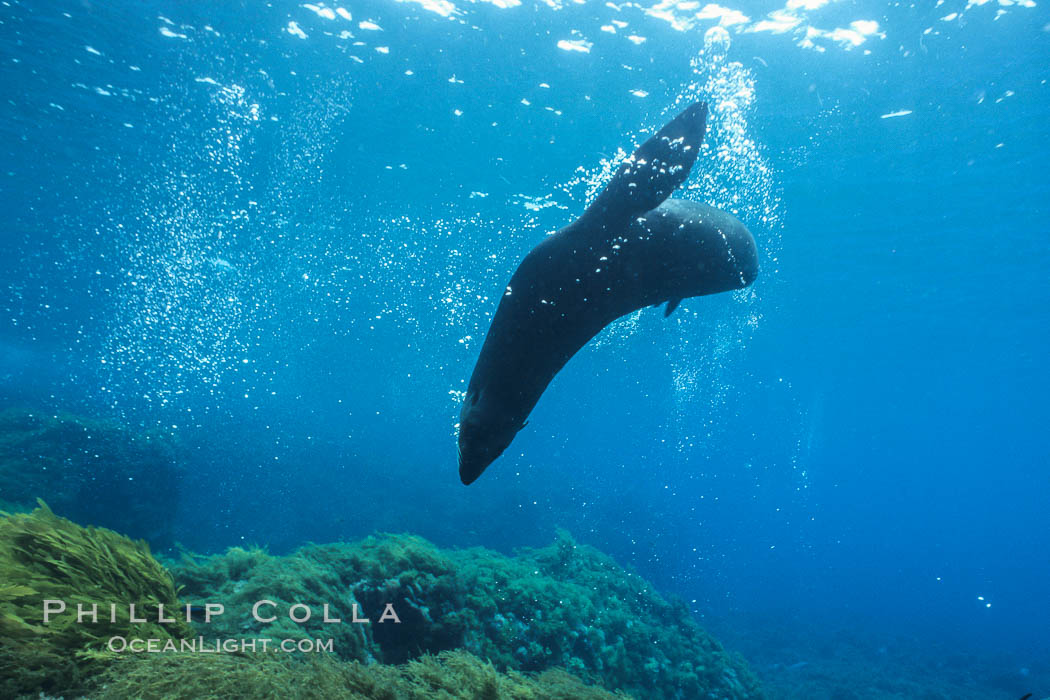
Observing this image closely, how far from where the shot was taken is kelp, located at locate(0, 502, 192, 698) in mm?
2414

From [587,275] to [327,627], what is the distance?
4413 mm

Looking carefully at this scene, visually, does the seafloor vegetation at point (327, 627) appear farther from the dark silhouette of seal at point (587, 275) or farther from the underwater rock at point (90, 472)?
the underwater rock at point (90, 472)

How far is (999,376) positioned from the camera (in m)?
41.3

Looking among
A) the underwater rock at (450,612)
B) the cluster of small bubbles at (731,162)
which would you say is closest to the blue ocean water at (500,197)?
the cluster of small bubbles at (731,162)

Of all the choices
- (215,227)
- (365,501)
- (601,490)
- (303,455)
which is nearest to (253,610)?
(365,501)

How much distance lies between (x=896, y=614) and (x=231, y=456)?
187ft

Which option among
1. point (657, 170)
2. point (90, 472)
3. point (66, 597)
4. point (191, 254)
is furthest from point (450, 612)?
point (191, 254)

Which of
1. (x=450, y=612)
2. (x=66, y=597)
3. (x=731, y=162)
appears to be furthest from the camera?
(x=731, y=162)

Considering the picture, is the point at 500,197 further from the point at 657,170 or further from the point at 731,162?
the point at 657,170

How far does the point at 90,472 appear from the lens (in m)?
14.7

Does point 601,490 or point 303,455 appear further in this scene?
point 601,490

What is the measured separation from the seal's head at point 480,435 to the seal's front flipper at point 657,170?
3.51 ft

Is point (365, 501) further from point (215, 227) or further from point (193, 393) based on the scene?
Answer: point (193, 393)

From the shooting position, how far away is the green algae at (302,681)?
240 cm
